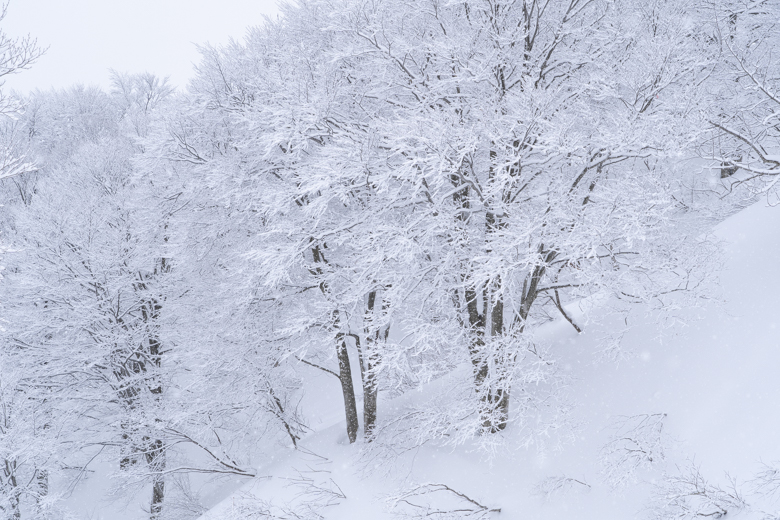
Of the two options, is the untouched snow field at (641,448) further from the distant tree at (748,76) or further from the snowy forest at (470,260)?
the distant tree at (748,76)

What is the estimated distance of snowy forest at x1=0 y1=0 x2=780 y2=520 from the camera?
5.16 metres

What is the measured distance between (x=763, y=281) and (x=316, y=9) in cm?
803

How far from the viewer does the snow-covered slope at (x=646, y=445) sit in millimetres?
4625

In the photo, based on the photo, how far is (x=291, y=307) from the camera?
26.7 feet

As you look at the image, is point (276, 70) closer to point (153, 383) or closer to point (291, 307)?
point (291, 307)

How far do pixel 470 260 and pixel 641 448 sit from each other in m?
2.87

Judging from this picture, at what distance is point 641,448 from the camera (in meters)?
5.10

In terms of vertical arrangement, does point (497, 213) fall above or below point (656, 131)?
below

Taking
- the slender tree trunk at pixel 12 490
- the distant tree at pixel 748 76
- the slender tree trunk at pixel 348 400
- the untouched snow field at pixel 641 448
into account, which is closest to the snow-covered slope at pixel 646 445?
the untouched snow field at pixel 641 448

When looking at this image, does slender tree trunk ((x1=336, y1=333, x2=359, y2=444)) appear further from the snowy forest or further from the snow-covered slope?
the snow-covered slope

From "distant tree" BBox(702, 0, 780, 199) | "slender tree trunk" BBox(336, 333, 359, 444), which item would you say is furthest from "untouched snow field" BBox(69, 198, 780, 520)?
"distant tree" BBox(702, 0, 780, 199)

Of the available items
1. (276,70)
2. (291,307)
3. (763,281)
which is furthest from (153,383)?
(763,281)

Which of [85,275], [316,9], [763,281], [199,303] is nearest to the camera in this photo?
[763,281]

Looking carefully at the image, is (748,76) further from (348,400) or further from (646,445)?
(348,400)
